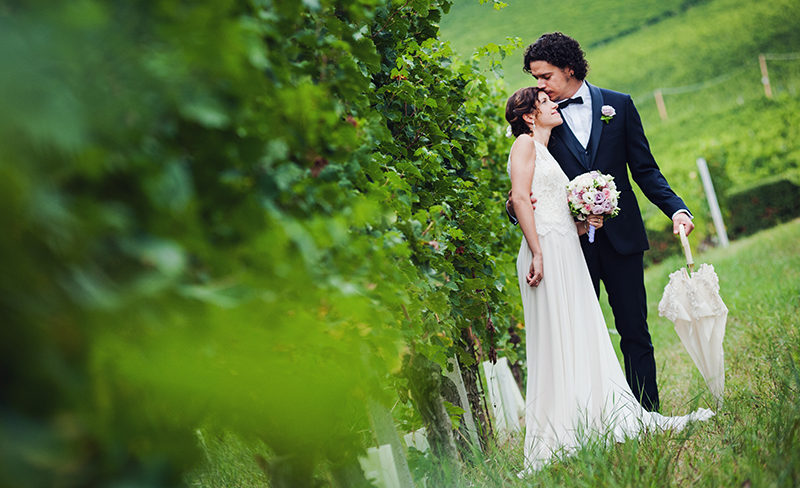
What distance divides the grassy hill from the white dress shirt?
39.5ft

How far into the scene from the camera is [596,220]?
325 centimetres

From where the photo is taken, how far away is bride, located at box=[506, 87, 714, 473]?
3004 millimetres

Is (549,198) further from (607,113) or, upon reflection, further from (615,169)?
(607,113)

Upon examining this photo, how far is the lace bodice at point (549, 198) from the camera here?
10.8ft

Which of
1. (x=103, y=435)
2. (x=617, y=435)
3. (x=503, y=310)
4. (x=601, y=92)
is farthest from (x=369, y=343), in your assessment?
(x=601, y=92)

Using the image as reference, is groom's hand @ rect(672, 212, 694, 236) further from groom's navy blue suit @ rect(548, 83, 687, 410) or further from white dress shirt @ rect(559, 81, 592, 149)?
white dress shirt @ rect(559, 81, 592, 149)

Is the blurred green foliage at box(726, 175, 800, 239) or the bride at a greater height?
the blurred green foliage at box(726, 175, 800, 239)

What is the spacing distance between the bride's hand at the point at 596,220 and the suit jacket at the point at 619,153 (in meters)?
0.23

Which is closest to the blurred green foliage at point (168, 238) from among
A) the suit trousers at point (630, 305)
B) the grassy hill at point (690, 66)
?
the suit trousers at point (630, 305)

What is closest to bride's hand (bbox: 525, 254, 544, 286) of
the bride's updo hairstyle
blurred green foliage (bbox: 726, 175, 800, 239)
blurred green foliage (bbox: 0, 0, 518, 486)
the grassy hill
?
the bride's updo hairstyle

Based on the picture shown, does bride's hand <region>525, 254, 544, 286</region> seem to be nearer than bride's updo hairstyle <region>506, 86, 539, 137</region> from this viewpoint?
Yes

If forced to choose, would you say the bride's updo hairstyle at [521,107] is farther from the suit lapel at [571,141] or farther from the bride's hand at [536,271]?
the bride's hand at [536,271]

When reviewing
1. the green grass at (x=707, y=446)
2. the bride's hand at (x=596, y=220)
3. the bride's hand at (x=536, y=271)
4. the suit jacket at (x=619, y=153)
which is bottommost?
the green grass at (x=707, y=446)

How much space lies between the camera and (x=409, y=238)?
2137 millimetres
